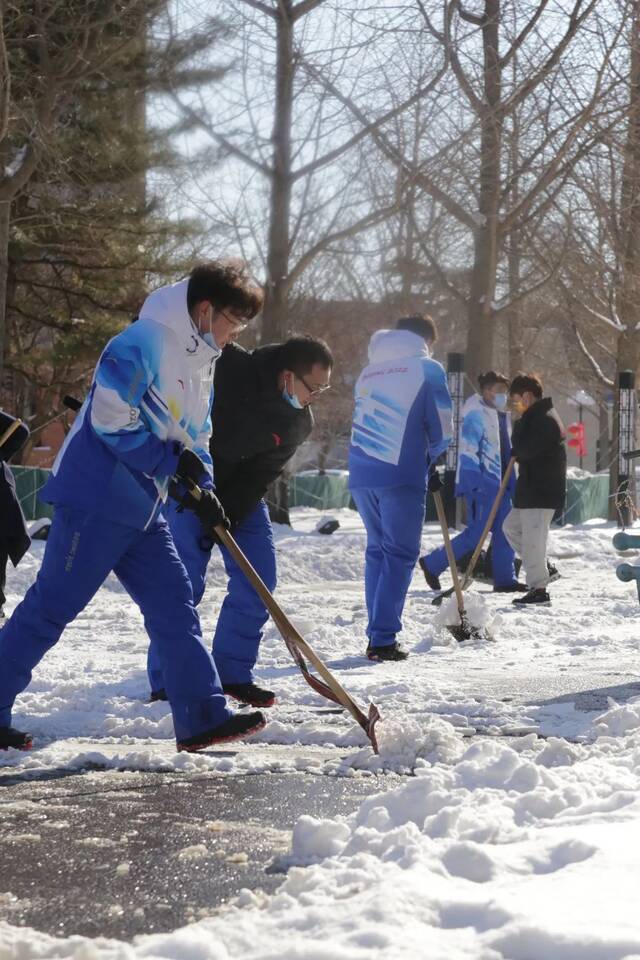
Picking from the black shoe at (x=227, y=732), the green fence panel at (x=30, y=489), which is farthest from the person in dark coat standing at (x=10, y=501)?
the green fence panel at (x=30, y=489)

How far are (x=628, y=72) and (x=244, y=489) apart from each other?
1469 centimetres

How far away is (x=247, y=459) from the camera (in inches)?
253

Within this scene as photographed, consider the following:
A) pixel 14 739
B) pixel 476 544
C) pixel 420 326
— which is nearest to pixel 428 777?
pixel 14 739

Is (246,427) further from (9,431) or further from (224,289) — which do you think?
(9,431)

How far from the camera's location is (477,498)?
12.2m

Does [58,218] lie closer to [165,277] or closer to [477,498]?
[165,277]

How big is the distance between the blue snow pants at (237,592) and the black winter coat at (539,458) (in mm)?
5660

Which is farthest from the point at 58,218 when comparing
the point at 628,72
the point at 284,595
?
the point at 284,595

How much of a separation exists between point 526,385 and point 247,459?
6.07m

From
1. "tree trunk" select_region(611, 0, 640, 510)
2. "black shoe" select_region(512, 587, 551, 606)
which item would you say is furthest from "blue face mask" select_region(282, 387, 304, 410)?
"tree trunk" select_region(611, 0, 640, 510)

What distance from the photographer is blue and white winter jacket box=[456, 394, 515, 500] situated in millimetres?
12195

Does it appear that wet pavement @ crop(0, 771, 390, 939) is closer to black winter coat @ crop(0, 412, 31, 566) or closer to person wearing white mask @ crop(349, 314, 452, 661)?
black winter coat @ crop(0, 412, 31, 566)

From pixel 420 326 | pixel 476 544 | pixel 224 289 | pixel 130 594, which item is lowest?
pixel 476 544

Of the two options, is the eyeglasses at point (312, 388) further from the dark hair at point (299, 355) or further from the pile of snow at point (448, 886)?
the pile of snow at point (448, 886)
